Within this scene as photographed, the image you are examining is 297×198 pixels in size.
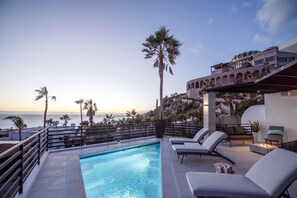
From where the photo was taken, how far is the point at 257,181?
2.56 m

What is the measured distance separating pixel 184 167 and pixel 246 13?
466 inches

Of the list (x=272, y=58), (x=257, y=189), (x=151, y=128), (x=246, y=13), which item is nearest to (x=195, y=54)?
(x=246, y=13)

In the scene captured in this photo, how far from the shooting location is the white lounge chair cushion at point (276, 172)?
86.3 inches

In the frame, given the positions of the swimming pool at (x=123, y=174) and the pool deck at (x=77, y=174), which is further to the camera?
the swimming pool at (x=123, y=174)

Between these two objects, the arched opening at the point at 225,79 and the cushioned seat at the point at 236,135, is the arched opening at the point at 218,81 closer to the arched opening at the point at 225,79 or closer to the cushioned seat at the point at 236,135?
the arched opening at the point at 225,79

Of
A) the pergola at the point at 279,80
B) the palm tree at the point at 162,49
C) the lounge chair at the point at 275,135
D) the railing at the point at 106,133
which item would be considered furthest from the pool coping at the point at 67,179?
the palm tree at the point at 162,49

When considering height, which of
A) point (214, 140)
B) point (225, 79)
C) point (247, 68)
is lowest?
point (214, 140)

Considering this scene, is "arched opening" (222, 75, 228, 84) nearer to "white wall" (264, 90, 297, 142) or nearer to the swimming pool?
"white wall" (264, 90, 297, 142)

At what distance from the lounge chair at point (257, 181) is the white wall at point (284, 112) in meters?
6.44

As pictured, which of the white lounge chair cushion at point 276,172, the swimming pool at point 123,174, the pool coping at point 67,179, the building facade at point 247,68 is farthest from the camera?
the building facade at point 247,68

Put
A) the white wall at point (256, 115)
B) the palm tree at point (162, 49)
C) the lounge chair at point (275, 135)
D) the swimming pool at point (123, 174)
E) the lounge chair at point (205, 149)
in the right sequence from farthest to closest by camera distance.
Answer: the palm tree at point (162, 49)
the white wall at point (256, 115)
the lounge chair at point (275, 135)
the lounge chair at point (205, 149)
the swimming pool at point (123, 174)

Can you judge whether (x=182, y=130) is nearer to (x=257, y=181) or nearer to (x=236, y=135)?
(x=236, y=135)

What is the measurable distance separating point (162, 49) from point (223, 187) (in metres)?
10.7

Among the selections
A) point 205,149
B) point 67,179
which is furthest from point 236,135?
point 67,179
